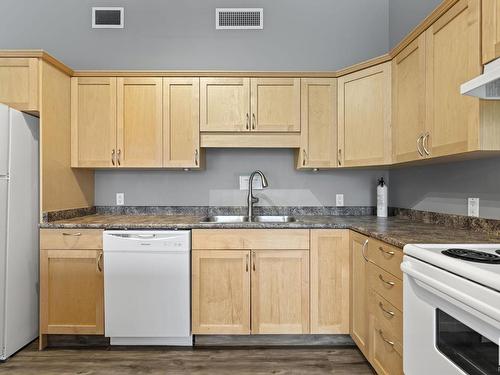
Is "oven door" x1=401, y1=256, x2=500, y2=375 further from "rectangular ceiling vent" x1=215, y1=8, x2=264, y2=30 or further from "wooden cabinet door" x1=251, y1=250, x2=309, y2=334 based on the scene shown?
"rectangular ceiling vent" x1=215, y1=8, x2=264, y2=30

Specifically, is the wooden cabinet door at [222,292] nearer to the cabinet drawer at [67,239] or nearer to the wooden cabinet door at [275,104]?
the cabinet drawer at [67,239]

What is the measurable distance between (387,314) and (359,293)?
1.43ft

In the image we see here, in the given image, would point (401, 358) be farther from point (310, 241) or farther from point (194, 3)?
point (194, 3)

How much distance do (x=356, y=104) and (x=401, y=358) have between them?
1758mm

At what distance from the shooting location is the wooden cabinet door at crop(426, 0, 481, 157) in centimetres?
147

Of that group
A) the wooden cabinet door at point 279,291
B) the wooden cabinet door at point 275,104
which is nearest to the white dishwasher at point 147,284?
the wooden cabinet door at point 279,291

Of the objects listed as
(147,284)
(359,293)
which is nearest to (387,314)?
(359,293)

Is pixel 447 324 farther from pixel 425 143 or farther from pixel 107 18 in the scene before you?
pixel 107 18

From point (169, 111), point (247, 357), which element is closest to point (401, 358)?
point (247, 357)

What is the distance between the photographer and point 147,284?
7.63 ft

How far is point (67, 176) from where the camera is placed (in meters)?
2.66

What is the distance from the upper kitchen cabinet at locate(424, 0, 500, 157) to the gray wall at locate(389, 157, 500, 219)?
0.36 m

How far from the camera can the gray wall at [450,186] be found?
1.83 m

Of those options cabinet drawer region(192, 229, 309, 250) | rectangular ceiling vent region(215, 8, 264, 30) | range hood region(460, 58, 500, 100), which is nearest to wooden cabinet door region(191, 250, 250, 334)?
cabinet drawer region(192, 229, 309, 250)
